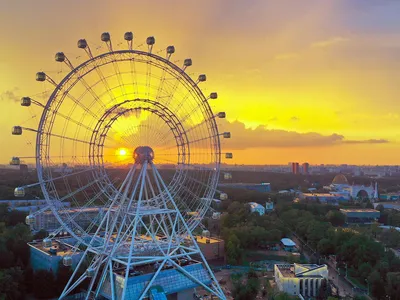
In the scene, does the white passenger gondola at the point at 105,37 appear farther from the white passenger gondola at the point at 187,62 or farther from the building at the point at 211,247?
the building at the point at 211,247

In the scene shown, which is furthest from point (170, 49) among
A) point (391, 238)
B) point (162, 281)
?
point (391, 238)

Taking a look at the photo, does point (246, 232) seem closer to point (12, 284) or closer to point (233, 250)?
point (233, 250)

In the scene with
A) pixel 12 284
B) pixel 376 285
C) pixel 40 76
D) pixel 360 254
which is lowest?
pixel 376 285

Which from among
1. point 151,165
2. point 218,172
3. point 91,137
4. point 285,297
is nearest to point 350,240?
point 285,297

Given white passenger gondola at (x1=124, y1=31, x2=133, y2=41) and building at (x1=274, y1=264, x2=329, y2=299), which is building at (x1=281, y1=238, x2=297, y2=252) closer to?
building at (x1=274, y1=264, x2=329, y2=299)

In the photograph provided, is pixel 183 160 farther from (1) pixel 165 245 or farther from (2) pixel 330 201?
(2) pixel 330 201

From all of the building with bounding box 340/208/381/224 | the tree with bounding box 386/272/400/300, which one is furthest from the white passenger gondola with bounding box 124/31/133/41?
the building with bounding box 340/208/381/224
